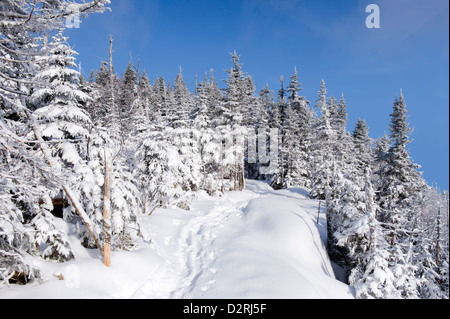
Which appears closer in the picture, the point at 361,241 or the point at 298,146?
the point at 361,241

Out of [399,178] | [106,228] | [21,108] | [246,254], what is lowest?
[246,254]

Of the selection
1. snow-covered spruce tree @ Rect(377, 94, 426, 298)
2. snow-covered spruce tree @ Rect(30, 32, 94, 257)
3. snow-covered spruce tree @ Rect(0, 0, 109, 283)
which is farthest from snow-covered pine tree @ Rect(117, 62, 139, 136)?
snow-covered spruce tree @ Rect(377, 94, 426, 298)

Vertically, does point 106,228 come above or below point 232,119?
below

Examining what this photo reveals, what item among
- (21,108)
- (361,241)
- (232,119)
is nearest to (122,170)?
(21,108)

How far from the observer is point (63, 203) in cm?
962

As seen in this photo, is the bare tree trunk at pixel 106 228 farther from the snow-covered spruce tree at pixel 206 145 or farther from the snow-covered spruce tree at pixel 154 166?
the snow-covered spruce tree at pixel 206 145

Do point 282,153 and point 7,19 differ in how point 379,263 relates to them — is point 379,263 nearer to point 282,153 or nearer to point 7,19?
point 7,19

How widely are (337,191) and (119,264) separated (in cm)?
1651

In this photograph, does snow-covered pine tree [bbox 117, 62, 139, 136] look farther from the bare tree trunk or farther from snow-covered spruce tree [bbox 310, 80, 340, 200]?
snow-covered spruce tree [bbox 310, 80, 340, 200]

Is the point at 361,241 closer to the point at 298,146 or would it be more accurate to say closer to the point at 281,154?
the point at 281,154

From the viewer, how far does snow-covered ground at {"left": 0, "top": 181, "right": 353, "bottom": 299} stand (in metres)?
7.70

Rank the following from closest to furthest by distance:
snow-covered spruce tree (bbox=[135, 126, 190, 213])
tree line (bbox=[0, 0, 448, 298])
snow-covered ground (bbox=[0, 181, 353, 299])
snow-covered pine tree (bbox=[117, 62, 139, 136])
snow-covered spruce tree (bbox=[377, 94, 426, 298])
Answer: tree line (bbox=[0, 0, 448, 298]) < snow-covered ground (bbox=[0, 181, 353, 299]) < snow-covered spruce tree (bbox=[135, 126, 190, 213]) < snow-covered spruce tree (bbox=[377, 94, 426, 298]) < snow-covered pine tree (bbox=[117, 62, 139, 136])

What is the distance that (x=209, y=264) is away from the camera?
11.0 m
